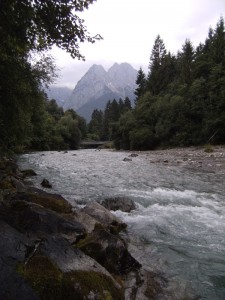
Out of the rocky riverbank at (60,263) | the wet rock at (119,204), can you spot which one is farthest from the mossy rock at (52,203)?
the wet rock at (119,204)

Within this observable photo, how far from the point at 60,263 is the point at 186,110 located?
5143 centimetres

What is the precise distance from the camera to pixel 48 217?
717cm

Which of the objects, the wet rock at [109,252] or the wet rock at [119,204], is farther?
the wet rock at [119,204]

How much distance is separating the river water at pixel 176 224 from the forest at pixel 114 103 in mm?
5427

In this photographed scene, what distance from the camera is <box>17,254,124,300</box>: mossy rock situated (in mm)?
4477

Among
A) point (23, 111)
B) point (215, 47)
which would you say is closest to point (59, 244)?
point (23, 111)

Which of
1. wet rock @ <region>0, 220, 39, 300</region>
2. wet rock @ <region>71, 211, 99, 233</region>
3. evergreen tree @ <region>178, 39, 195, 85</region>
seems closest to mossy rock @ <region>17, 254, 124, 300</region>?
wet rock @ <region>0, 220, 39, 300</region>

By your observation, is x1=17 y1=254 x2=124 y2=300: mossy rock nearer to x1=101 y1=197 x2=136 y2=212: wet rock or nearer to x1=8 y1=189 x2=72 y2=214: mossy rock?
x1=8 y1=189 x2=72 y2=214: mossy rock

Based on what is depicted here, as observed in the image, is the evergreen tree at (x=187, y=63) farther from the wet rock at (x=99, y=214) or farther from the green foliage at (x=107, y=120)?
the wet rock at (x=99, y=214)

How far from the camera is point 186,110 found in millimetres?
53375

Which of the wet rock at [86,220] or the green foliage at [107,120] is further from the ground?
the green foliage at [107,120]

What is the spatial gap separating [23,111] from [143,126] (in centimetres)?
4909

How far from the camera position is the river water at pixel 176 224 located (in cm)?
661

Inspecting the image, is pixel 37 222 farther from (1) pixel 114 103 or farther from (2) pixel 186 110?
(1) pixel 114 103
